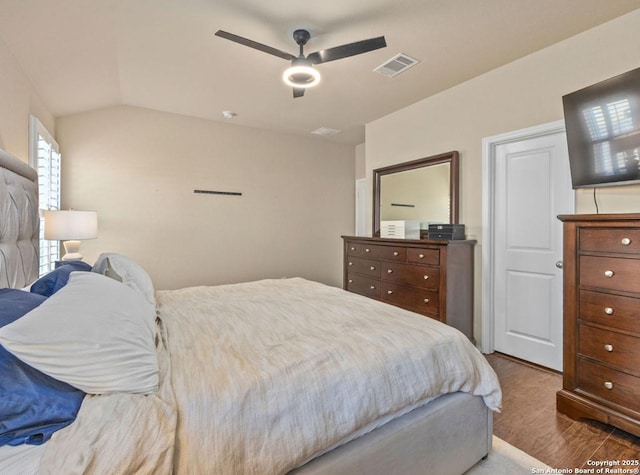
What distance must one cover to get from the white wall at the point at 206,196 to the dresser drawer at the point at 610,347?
3869 mm

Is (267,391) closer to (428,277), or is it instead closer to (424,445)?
(424,445)

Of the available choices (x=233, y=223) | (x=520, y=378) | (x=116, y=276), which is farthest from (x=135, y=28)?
(x=520, y=378)

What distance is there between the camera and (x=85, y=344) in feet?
3.22

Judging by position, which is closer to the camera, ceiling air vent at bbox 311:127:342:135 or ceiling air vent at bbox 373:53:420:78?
ceiling air vent at bbox 373:53:420:78

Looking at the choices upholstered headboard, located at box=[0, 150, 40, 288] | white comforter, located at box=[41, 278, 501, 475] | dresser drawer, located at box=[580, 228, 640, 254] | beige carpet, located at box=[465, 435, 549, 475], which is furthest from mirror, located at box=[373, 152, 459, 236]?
upholstered headboard, located at box=[0, 150, 40, 288]

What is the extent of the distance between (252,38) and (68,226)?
2375mm

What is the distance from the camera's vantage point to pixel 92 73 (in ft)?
9.77

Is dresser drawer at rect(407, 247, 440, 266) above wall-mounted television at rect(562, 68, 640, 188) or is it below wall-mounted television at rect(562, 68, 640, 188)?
below

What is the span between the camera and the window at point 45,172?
2.74 m

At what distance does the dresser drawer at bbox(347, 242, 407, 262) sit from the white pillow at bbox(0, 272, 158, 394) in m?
2.72

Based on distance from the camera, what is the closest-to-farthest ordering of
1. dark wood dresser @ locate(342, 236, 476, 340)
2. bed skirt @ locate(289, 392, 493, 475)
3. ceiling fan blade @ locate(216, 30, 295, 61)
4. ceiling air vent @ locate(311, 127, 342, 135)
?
bed skirt @ locate(289, 392, 493, 475)
ceiling fan blade @ locate(216, 30, 295, 61)
dark wood dresser @ locate(342, 236, 476, 340)
ceiling air vent @ locate(311, 127, 342, 135)

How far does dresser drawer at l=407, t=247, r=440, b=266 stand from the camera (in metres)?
3.07

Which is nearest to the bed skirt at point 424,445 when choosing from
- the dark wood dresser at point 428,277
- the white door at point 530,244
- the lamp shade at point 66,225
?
the dark wood dresser at point 428,277

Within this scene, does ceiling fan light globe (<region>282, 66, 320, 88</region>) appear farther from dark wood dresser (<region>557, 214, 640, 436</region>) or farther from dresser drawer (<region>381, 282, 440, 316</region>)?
dresser drawer (<region>381, 282, 440, 316</region>)
